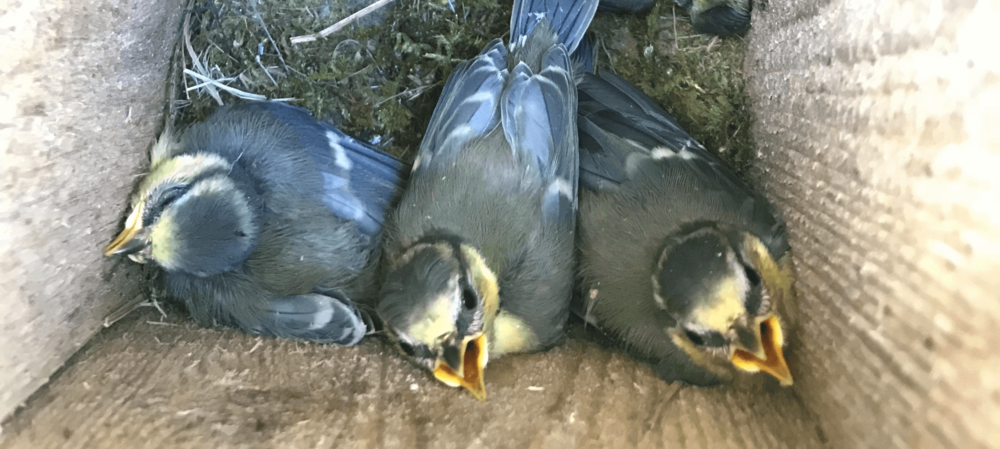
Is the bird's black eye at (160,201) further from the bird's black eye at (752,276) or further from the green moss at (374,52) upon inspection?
the bird's black eye at (752,276)

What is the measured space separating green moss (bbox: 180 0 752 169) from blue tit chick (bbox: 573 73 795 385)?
19 cm

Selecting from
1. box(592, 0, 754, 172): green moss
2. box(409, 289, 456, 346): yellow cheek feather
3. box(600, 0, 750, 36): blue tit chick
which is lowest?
box(409, 289, 456, 346): yellow cheek feather

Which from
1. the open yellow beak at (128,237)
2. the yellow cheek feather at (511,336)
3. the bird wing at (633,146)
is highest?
the bird wing at (633,146)

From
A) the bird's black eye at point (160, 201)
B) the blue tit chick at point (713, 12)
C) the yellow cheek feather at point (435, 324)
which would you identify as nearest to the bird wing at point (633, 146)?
the blue tit chick at point (713, 12)

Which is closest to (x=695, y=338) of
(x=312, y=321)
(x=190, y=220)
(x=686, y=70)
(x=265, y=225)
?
(x=686, y=70)

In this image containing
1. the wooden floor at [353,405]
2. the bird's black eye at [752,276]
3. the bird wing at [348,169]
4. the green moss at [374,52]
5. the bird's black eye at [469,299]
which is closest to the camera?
the wooden floor at [353,405]

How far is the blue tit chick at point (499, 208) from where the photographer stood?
4.85 feet

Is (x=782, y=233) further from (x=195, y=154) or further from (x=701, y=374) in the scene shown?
(x=195, y=154)

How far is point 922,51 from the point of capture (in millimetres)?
833

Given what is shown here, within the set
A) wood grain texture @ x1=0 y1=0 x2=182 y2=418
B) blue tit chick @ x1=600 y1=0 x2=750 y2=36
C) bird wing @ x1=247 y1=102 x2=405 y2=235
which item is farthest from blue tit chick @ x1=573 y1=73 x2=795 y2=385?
wood grain texture @ x1=0 y1=0 x2=182 y2=418

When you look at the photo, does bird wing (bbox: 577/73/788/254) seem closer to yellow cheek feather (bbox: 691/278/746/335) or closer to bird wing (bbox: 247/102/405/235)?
yellow cheek feather (bbox: 691/278/746/335)

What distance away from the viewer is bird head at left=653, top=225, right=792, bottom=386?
124 centimetres

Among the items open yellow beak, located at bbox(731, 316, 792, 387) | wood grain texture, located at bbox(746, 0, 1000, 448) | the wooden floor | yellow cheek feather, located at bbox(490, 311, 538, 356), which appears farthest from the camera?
yellow cheek feather, located at bbox(490, 311, 538, 356)

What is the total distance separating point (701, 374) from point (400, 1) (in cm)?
136
